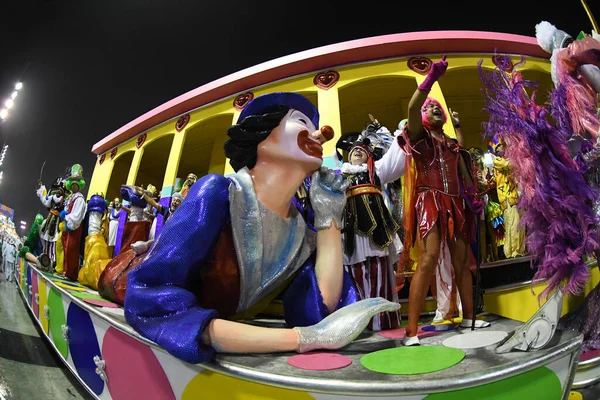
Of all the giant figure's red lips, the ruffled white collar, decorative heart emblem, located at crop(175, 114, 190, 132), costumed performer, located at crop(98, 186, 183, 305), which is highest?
decorative heart emblem, located at crop(175, 114, 190, 132)

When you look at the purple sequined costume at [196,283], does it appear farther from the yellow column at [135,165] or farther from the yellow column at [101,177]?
the yellow column at [101,177]

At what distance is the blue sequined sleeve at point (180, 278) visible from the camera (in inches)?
23.2

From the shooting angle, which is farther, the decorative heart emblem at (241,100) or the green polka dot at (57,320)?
the decorative heart emblem at (241,100)

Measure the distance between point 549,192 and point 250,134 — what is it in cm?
76

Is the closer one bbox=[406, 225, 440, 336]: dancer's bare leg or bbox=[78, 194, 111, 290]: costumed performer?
bbox=[406, 225, 440, 336]: dancer's bare leg

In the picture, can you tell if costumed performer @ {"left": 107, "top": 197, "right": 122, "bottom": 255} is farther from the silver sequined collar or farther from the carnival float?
the silver sequined collar

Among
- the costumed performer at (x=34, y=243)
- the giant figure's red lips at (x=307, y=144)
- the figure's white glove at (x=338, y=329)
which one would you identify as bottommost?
the figure's white glove at (x=338, y=329)

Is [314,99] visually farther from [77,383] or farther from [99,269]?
[77,383]

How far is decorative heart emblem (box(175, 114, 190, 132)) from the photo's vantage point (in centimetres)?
196

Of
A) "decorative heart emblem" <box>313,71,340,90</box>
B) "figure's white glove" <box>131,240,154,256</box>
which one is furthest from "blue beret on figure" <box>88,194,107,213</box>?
"decorative heart emblem" <box>313,71,340,90</box>

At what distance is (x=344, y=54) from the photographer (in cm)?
234

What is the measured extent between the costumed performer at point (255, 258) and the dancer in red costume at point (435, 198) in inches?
17.2

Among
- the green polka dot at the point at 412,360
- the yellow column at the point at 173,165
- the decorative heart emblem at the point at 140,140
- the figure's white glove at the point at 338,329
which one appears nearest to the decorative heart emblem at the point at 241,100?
the yellow column at the point at 173,165

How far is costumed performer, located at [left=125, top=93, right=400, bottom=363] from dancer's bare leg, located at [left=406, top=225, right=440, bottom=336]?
0.33 m
